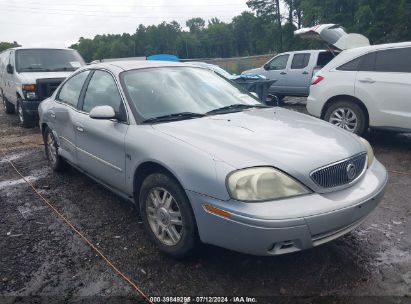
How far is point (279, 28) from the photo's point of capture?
52.9 metres

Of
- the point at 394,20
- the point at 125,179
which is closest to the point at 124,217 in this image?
the point at 125,179

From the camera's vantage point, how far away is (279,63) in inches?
502

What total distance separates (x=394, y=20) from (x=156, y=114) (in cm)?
3156

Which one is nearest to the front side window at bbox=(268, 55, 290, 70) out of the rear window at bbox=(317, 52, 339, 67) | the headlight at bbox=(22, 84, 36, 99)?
the rear window at bbox=(317, 52, 339, 67)

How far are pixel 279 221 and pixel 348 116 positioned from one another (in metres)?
4.71

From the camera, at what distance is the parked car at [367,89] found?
5.77 metres

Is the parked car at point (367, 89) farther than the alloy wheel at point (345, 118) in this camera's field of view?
No

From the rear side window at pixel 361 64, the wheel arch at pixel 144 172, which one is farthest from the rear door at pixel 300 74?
the wheel arch at pixel 144 172

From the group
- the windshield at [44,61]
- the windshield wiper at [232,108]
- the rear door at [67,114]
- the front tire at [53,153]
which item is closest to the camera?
the windshield wiper at [232,108]

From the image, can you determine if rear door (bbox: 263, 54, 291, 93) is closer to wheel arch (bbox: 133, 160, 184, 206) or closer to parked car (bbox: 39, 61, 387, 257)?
Result: parked car (bbox: 39, 61, 387, 257)

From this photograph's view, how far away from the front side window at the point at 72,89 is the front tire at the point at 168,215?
6.46 ft

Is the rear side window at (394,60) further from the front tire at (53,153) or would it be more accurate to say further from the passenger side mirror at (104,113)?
the front tire at (53,153)

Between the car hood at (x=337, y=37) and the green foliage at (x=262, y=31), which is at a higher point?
the green foliage at (x=262, y=31)

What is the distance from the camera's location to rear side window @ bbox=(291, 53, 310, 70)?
11.9m
